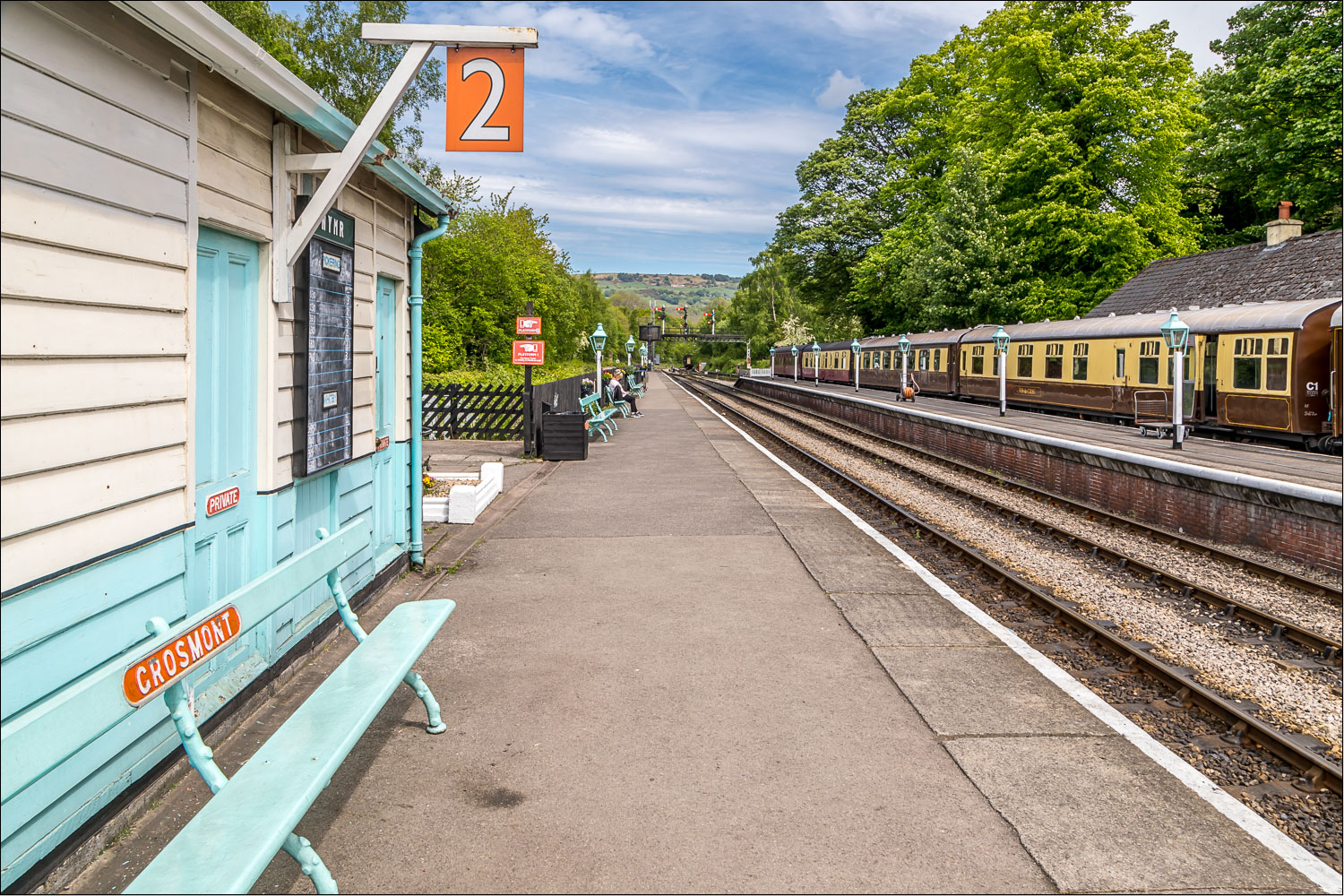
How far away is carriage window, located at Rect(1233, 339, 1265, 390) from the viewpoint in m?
18.1

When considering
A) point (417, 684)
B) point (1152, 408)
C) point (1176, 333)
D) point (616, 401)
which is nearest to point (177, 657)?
point (417, 684)

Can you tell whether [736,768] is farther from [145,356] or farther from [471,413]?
[471,413]

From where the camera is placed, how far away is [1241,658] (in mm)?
6469

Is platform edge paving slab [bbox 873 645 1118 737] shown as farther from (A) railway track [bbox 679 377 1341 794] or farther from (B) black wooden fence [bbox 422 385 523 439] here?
(B) black wooden fence [bbox 422 385 523 439]

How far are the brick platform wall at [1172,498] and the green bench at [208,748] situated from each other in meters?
9.39

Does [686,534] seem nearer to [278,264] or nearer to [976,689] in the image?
[976,689]

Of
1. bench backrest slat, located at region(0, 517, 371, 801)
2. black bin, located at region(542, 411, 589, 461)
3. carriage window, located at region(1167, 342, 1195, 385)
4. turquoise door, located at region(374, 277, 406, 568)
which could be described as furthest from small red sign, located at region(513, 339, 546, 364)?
bench backrest slat, located at region(0, 517, 371, 801)

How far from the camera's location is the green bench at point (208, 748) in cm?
258

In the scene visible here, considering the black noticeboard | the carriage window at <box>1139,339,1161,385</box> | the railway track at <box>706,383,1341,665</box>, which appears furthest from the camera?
the carriage window at <box>1139,339,1161,385</box>

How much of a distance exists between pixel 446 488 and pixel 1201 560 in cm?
922

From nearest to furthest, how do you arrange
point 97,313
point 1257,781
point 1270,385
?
1. point 97,313
2. point 1257,781
3. point 1270,385

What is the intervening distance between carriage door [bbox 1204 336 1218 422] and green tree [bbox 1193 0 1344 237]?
44.5ft

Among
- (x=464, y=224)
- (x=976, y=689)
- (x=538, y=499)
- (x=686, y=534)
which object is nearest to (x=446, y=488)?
(x=538, y=499)

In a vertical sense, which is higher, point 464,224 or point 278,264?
point 464,224
